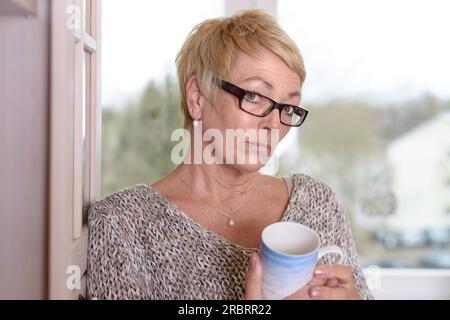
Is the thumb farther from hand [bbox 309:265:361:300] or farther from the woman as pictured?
the woman

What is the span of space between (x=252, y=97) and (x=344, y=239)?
0.41 m

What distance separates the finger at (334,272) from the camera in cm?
74

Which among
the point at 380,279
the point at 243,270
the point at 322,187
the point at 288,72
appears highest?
the point at 288,72

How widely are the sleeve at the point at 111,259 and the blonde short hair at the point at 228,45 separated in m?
Result: 0.35

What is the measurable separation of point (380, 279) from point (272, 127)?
3.08 ft

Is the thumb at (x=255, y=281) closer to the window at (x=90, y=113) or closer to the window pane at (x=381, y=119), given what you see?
the window at (x=90, y=113)

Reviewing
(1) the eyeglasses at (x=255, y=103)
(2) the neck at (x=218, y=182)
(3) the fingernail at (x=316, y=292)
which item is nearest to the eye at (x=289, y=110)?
(1) the eyeglasses at (x=255, y=103)

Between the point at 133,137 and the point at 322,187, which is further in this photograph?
the point at 133,137

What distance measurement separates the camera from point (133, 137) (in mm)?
1654

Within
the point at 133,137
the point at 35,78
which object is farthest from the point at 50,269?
the point at 133,137

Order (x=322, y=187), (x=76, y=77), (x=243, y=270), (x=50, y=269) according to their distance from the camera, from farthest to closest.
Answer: (x=322, y=187)
(x=243, y=270)
(x=76, y=77)
(x=50, y=269)

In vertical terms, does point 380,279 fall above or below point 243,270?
below

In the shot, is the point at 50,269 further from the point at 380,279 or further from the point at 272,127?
the point at 380,279

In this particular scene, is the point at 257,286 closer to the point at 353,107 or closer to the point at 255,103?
the point at 255,103
